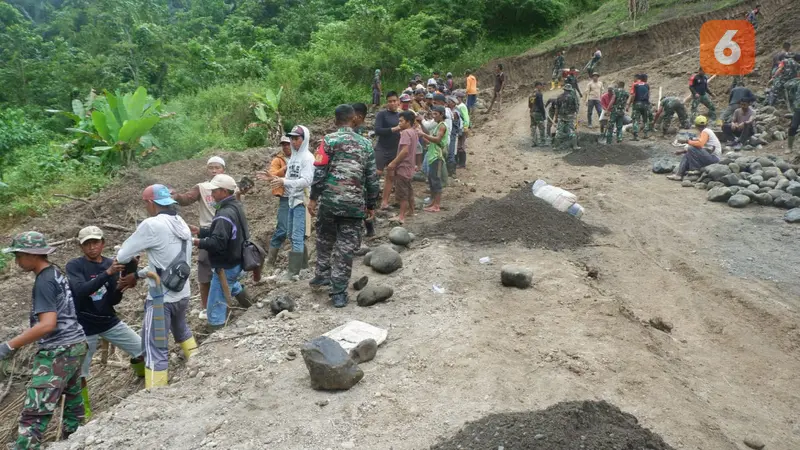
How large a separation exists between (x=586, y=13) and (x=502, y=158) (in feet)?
64.2

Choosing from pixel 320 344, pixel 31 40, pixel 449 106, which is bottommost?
pixel 320 344

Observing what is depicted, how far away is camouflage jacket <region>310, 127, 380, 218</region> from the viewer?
589cm

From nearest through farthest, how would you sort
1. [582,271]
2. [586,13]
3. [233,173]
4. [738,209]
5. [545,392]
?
1. [545,392]
2. [582,271]
3. [738,209]
4. [233,173]
5. [586,13]

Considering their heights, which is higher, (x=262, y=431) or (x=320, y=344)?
(x=320, y=344)

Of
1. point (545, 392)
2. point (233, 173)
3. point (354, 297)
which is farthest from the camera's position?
point (233, 173)

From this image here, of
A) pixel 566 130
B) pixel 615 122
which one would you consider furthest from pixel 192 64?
pixel 615 122

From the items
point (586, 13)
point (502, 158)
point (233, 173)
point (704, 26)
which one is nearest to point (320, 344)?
point (233, 173)

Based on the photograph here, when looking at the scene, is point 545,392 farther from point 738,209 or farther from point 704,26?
point 704,26

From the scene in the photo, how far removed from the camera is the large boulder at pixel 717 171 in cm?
1095

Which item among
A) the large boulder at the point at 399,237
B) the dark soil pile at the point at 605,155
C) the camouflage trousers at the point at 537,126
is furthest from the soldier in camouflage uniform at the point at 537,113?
the large boulder at the point at 399,237

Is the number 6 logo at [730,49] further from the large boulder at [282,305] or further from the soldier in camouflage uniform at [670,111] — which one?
the large boulder at [282,305]

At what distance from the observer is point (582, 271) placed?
7492 millimetres

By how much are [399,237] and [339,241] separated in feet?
6.88

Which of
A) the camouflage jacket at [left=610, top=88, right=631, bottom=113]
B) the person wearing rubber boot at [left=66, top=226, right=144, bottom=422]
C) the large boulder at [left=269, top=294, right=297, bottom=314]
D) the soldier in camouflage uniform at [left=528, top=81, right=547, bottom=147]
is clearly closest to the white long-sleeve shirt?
the person wearing rubber boot at [left=66, top=226, right=144, bottom=422]
